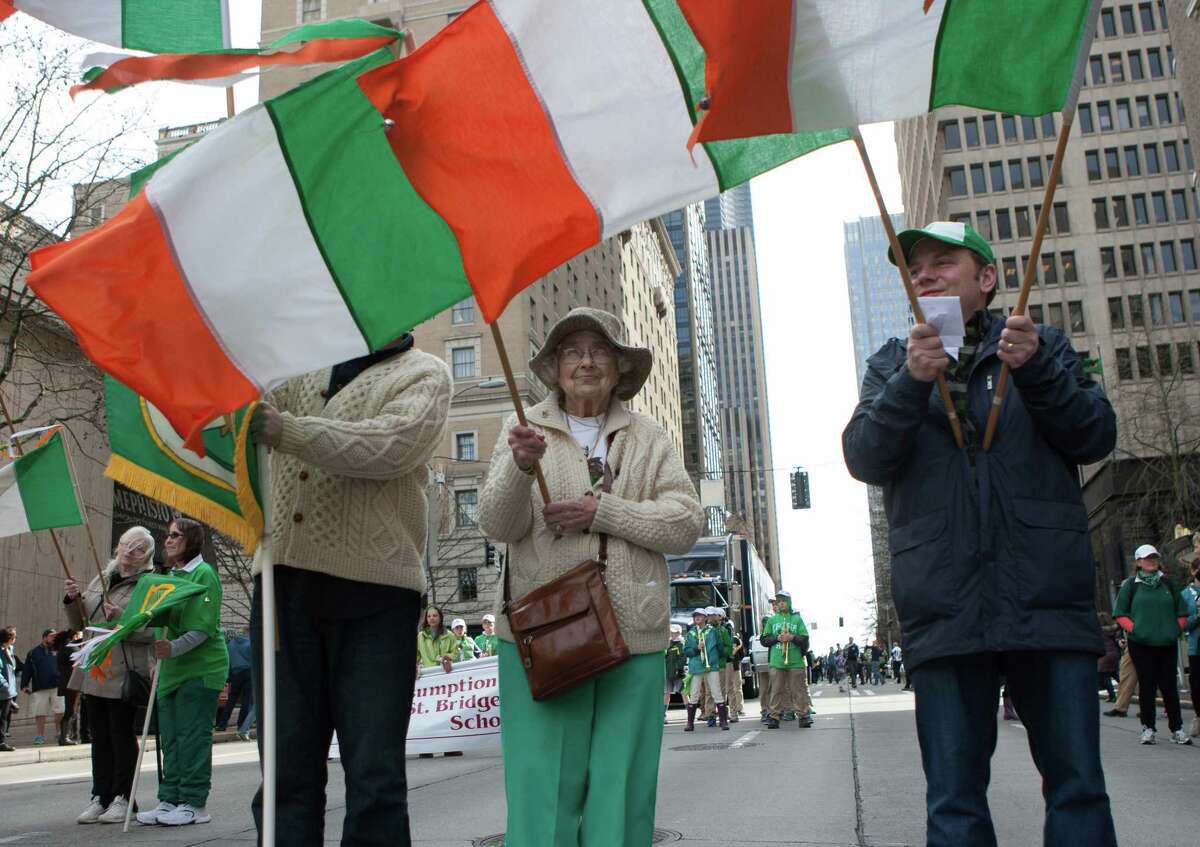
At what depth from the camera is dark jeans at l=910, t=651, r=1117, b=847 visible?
10.3 ft

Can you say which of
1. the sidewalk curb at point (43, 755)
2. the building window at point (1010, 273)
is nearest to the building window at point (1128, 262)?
the building window at point (1010, 273)

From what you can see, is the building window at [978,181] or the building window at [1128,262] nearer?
the building window at [1128,262]

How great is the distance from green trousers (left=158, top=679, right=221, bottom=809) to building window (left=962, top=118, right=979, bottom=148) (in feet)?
270

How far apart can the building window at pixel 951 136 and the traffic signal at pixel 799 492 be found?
170 feet

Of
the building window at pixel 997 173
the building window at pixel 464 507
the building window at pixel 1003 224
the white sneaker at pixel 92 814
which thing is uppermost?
the building window at pixel 997 173

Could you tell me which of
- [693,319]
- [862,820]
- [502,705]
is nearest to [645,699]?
[502,705]

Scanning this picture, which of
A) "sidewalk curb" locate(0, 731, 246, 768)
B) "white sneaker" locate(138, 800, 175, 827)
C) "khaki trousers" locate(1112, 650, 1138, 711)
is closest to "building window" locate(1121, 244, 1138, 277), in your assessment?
"khaki trousers" locate(1112, 650, 1138, 711)

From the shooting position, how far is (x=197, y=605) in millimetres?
7715

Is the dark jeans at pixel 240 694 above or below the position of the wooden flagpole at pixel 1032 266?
below

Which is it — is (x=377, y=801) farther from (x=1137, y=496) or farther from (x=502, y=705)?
(x=1137, y=496)

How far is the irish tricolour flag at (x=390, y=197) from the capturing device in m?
3.43

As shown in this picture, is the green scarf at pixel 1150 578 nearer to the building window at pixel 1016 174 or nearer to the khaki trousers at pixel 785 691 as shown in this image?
the khaki trousers at pixel 785 691

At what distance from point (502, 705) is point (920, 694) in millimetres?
1331

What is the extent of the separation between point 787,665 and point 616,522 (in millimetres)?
14142
